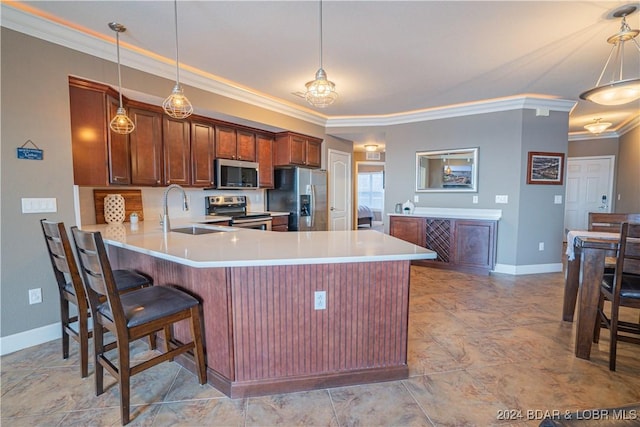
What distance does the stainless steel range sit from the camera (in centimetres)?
422

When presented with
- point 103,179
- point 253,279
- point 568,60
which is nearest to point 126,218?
point 103,179

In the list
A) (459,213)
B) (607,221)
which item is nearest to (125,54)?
(459,213)

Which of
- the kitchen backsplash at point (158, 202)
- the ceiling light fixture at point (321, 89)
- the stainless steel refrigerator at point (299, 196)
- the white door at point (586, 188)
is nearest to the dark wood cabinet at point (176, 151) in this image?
the kitchen backsplash at point (158, 202)

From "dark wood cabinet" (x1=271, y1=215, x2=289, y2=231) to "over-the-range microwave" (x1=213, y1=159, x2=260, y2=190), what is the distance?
1.97 feet

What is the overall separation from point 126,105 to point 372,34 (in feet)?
8.47

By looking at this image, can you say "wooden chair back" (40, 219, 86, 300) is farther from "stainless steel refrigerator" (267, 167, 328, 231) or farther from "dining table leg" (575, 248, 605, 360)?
"dining table leg" (575, 248, 605, 360)

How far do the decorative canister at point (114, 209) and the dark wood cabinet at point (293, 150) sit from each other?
2379mm

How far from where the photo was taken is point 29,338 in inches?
93.1

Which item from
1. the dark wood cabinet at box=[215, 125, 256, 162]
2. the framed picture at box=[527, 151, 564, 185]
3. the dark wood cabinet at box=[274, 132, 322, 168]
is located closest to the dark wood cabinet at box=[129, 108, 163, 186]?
the dark wood cabinet at box=[215, 125, 256, 162]

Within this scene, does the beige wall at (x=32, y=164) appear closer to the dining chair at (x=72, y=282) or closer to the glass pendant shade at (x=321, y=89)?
the dining chair at (x=72, y=282)

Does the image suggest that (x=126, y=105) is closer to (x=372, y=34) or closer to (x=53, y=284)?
(x=53, y=284)

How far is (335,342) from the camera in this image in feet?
6.05

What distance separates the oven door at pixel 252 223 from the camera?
414 cm

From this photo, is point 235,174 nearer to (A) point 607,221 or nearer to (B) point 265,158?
(B) point 265,158
